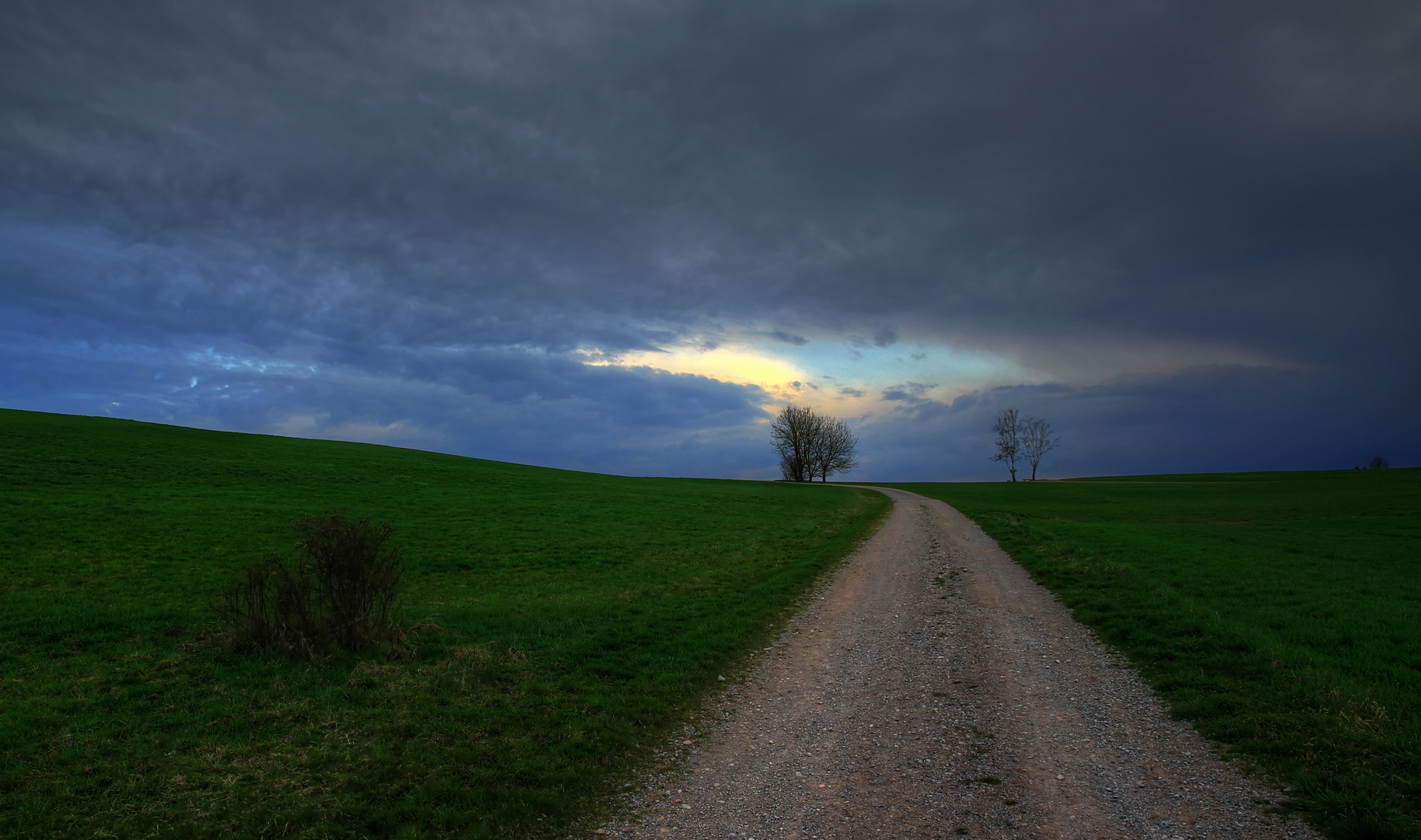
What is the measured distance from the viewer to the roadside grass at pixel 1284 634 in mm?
6258

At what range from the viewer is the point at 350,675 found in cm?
951

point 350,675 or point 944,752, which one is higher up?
point 944,752

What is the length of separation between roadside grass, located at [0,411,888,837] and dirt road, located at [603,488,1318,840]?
105cm

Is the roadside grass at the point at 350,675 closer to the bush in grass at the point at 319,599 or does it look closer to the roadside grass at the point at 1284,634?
the bush in grass at the point at 319,599

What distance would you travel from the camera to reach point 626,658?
10.9 meters

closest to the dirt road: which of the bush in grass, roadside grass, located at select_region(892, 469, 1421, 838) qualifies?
roadside grass, located at select_region(892, 469, 1421, 838)

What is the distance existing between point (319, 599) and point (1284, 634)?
17.8 m

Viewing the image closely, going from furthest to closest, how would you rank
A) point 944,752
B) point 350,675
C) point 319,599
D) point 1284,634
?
1. point 1284,634
2. point 319,599
3. point 350,675
4. point 944,752

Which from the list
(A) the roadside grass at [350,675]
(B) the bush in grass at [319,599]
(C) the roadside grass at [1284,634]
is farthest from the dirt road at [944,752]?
(B) the bush in grass at [319,599]

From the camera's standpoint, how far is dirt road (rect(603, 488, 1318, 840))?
5723 mm

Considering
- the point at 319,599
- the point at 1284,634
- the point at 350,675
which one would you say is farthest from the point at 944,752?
the point at 319,599

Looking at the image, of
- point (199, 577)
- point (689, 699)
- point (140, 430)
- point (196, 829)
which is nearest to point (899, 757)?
point (689, 699)

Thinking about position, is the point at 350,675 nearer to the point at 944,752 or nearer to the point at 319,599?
the point at 319,599

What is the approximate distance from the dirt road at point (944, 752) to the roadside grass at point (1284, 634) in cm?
60
